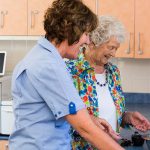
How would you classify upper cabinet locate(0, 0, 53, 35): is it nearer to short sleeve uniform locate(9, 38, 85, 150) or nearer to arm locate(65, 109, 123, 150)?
short sleeve uniform locate(9, 38, 85, 150)

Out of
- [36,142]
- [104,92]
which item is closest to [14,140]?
[36,142]

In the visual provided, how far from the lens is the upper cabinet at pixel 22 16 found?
10.3 feet

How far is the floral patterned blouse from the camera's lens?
155 centimetres

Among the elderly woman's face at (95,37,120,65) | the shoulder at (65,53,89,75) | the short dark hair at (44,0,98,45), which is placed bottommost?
the shoulder at (65,53,89,75)

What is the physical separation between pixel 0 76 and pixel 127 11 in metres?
1.33

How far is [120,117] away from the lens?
170cm

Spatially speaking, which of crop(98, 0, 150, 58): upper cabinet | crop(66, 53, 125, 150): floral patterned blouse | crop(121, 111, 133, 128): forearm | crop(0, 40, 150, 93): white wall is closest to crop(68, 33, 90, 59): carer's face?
crop(66, 53, 125, 150): floral patterned blouse

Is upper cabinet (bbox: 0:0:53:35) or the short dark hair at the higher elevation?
upper cabinet (bbox: 0:0:53:35)

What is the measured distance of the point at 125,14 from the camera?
2949mm

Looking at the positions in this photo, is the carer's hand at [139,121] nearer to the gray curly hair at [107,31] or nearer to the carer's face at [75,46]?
the gray curly hair at [107,31]

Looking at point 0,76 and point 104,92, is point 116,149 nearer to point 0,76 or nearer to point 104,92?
point 104,92

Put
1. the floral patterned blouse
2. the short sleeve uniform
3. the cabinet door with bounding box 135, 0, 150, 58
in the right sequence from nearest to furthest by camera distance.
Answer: the short sleeve uniform, the floral patterned blouse, the cabinet door with bounding box 135, 0, 150, 58

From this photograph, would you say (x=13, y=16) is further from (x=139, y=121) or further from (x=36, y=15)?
(x=139, y=121)

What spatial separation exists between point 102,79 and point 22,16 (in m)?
1.69
